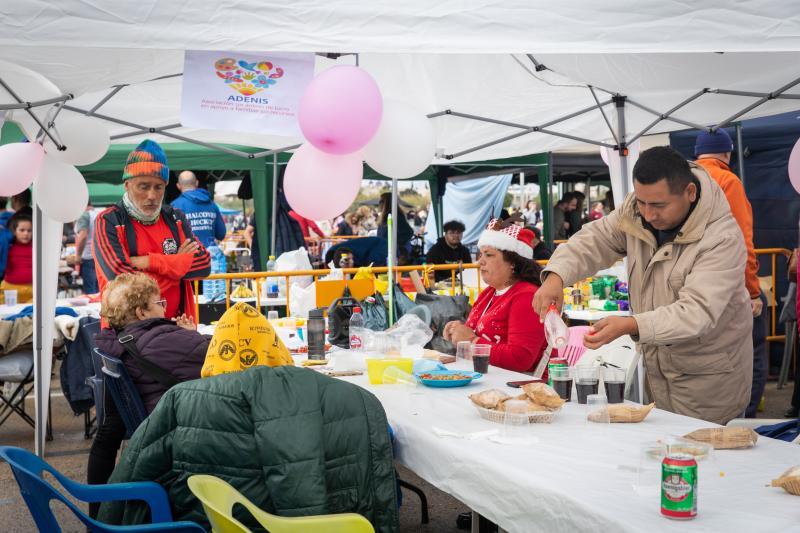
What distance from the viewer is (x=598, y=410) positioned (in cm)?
272

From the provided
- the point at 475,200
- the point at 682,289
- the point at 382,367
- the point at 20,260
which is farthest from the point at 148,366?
the point at 475,200

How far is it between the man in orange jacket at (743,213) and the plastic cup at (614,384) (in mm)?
2071

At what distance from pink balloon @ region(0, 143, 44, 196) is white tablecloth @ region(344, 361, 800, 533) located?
2970mm

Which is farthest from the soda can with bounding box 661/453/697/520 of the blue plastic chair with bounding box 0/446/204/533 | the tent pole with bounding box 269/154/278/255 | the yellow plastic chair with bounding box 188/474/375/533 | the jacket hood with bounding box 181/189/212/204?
the tent pole with bounding box 269/154/278/255

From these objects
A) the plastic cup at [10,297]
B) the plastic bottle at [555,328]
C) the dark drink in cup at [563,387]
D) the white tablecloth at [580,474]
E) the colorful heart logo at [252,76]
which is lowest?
the white tablecloth at [580,474]

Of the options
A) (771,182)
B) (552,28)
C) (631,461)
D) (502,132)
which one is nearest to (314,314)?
(552,28)

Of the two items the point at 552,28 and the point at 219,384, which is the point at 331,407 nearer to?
the point at 219,384

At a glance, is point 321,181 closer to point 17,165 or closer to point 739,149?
point 17,165

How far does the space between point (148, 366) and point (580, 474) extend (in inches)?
77.6

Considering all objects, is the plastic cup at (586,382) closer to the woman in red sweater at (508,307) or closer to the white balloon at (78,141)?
the woman in red sweater at (508,307)

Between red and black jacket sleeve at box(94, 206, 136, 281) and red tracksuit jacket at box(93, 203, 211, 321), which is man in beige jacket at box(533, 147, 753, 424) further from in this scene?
red and black jacket sleeve at box(94, 206, 136, 281)

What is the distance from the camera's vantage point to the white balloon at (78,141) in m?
5.18

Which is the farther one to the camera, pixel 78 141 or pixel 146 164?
pixel 78 141

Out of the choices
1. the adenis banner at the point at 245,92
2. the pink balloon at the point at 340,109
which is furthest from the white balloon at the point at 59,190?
the pink balloon at the point at 340,109
